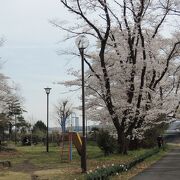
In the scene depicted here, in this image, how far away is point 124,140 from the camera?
2977 centimetres

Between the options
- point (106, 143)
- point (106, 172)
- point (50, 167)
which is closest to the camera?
point (106, 172)

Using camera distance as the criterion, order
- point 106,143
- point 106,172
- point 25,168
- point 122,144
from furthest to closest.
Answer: point 122,144, point 106,143, point 25,168, point 106,172

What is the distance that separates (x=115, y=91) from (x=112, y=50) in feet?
12.1

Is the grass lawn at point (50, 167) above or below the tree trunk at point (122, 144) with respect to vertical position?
below

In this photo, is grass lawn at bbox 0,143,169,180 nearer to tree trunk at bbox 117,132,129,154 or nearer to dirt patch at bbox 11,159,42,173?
dirt patch at bbox 11,159,42,173

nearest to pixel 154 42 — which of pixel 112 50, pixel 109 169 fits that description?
pixel 112 50

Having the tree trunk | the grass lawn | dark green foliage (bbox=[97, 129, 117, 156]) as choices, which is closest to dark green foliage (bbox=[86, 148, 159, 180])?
the grass lawn

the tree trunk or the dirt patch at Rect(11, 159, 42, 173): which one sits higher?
the tree trunk

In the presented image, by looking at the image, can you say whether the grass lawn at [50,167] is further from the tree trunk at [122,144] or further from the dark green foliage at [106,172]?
the tree trunk at [122,144]

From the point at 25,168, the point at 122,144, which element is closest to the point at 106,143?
the point at 122,144

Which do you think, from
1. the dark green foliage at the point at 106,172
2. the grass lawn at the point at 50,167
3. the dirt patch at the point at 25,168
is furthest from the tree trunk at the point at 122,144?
the dark green foliage at the point at 106,172

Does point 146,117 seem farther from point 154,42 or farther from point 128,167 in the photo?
point 128,167

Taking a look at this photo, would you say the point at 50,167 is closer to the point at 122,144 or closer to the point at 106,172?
the point at 106,172

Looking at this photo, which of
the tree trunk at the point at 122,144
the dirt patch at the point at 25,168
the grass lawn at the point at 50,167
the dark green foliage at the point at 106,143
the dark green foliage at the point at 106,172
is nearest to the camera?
the dark green foliage at the point at 106,172
